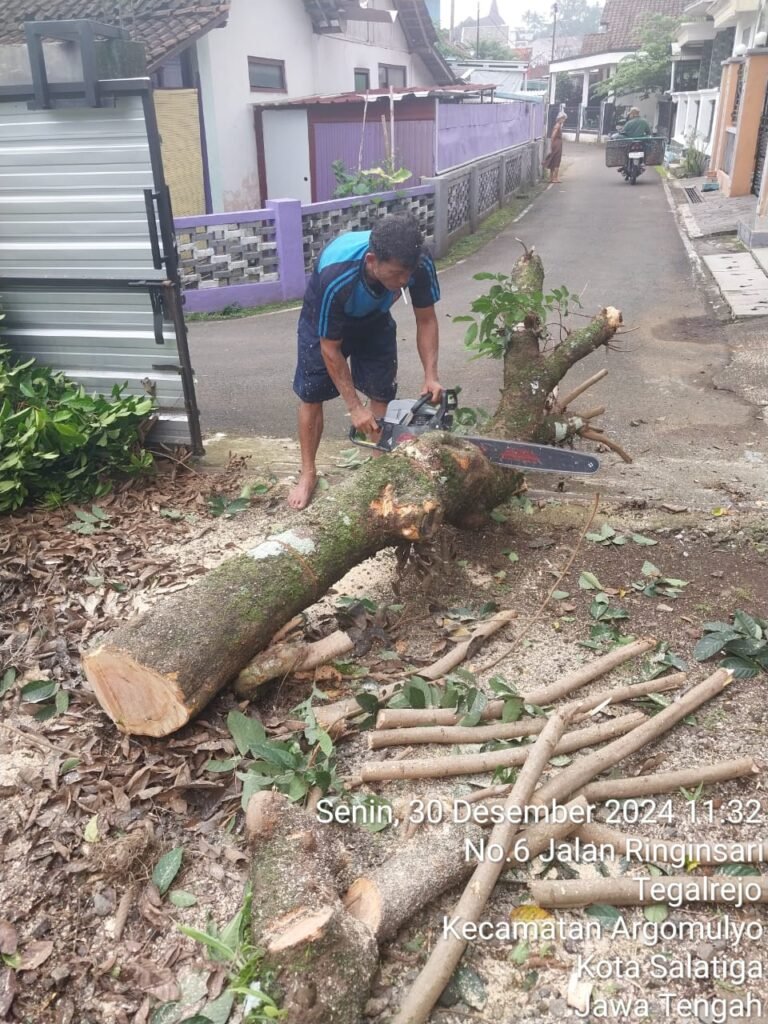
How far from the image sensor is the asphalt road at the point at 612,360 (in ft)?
19.5

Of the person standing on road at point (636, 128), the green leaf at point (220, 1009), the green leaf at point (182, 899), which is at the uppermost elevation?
the person standing on road at point (636, 128)

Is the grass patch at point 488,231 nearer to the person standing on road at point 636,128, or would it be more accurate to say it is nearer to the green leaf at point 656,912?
the person standing on road at point 636,128

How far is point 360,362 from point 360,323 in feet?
1.15

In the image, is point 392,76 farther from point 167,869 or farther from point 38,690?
point 167,869

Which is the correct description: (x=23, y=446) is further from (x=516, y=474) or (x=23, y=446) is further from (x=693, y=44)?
(x=693, y=44)

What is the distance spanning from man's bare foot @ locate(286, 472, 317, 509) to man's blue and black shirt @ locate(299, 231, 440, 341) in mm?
930

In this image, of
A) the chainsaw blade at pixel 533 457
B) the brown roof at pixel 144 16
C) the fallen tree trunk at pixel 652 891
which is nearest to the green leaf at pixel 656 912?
the fallen tree trunk at pixel 652 891

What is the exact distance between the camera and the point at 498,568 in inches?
159

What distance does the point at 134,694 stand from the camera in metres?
2.79

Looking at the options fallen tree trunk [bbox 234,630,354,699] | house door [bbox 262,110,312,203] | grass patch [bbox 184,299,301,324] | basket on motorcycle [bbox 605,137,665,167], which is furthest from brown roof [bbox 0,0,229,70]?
basket on motorcycle [bbox 605,137,665,167]

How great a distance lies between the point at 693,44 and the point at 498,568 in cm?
3060

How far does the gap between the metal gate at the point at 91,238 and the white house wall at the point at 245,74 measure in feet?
30.9

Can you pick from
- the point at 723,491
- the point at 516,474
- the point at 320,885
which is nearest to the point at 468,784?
the point at 320,885

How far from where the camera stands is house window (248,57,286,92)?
14258mm
